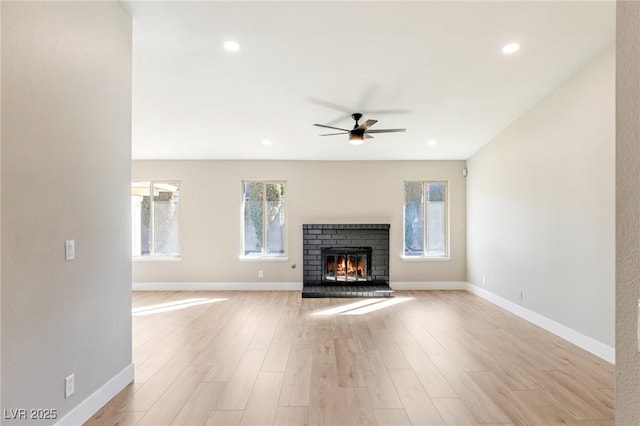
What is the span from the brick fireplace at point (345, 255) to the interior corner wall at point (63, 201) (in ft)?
13.4

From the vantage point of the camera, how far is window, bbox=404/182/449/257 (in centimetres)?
683

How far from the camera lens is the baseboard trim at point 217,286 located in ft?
21.7

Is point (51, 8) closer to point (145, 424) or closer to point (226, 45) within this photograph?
point (226, 45)

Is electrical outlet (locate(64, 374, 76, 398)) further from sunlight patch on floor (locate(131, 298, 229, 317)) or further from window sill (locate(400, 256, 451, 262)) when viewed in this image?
window sill (locate(400, 256, 451, 262))

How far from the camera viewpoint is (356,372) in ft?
9.73

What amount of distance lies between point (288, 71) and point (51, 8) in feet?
7.07

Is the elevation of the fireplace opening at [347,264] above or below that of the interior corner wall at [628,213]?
below

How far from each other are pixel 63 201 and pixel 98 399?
1.39 m

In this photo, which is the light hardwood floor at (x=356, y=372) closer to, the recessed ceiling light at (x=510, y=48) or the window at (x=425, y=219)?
the window at (x=425, y=219)

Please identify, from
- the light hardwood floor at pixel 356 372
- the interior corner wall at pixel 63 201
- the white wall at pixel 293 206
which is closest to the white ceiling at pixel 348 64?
the interior corner wall at pixel 63 201

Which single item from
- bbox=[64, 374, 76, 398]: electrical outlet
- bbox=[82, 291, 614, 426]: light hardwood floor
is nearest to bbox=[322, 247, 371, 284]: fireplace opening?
bbox=[82, 291, 614, 426]: light hardwood floor

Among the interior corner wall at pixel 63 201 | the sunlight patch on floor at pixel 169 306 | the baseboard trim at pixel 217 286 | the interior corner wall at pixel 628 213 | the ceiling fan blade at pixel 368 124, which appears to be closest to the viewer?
the interior corner wall at pixel 628 213

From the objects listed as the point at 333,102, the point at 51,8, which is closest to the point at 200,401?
the point at 51,8

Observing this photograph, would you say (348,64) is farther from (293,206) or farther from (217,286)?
(217,286)
